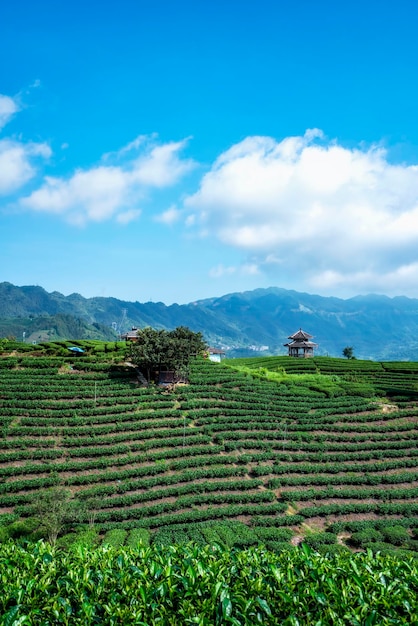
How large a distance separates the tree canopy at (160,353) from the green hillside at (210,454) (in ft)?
7.41

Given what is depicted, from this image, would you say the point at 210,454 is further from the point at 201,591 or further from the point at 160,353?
the point at 201,591

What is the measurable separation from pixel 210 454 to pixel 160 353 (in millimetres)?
12916

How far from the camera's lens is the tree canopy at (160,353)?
45.4 meters

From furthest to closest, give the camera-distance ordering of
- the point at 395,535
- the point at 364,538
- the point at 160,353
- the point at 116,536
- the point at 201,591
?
1. the point at 160,353
2. the point at 395,535
3. the point at 364,538
4. the point at 116,536
5. the point at 201,591

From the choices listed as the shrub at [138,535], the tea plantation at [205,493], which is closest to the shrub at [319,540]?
the tea plantation at [205,493]

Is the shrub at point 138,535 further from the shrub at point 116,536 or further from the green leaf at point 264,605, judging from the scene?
the green leaf at point 264,605

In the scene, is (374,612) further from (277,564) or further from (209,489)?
(209,489)

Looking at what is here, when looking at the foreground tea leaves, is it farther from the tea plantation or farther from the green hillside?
the green hillside

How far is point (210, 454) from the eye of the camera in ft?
118

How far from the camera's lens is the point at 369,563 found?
506 inches

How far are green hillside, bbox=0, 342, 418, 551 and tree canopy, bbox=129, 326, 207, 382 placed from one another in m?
2.26

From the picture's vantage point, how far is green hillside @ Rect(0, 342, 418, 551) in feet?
92.7

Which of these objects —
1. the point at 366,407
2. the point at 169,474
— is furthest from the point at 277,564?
the point at 366,407

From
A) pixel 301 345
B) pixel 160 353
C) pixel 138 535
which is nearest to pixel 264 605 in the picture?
pixel 138 535
